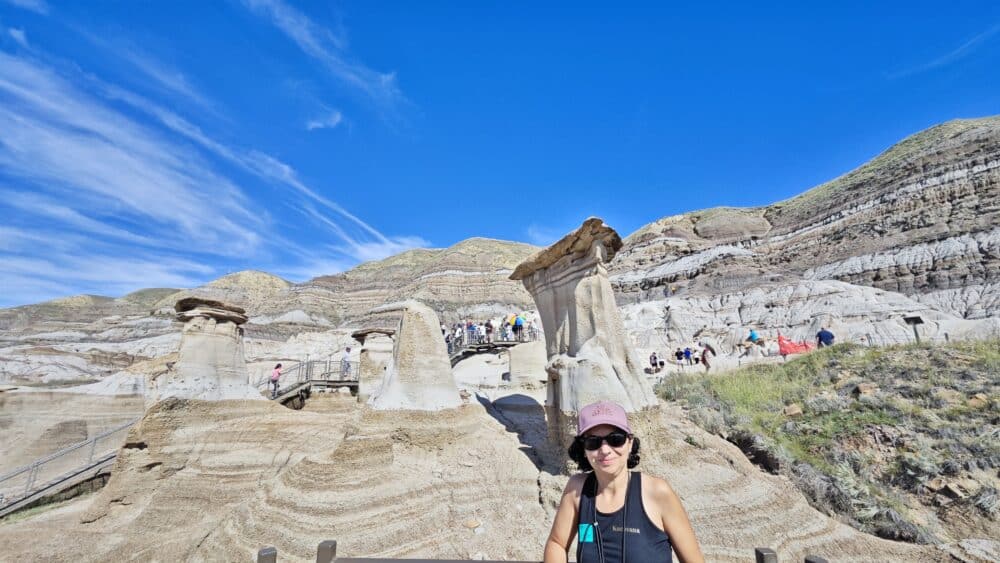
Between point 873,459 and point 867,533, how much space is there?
1.87 m

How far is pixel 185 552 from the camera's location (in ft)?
16.9

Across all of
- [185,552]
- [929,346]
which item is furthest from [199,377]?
[929,346]

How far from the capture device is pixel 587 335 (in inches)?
224

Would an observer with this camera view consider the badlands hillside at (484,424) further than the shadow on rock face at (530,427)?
No

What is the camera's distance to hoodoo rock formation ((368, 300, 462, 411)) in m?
5.69

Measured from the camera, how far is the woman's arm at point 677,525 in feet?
4.81

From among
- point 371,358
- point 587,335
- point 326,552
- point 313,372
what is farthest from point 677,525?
point 313,372

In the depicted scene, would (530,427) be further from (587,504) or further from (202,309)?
(202,309)

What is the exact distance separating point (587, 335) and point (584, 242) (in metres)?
1.24

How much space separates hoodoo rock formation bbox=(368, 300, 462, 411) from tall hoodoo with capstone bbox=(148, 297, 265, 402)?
11.0 feet

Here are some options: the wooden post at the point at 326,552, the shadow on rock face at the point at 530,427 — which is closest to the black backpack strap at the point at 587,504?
the wooden post at the point at 326,552

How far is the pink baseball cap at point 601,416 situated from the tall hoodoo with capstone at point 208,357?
292 inches

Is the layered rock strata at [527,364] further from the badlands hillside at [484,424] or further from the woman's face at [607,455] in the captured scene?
the woman's face at [607,455]

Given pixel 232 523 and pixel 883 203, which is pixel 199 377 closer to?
pixel 232 523
